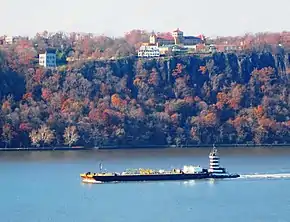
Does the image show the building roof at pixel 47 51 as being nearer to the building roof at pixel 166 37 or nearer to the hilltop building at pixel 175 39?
the hilltop building at pixel 175 39

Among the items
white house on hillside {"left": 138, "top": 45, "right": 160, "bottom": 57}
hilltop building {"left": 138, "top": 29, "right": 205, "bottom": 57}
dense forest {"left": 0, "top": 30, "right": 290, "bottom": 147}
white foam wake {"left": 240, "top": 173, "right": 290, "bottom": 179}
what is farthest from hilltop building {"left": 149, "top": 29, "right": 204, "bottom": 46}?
white foam wake {"left": 240, "top": 173, "right": 290, "bottom": 179}

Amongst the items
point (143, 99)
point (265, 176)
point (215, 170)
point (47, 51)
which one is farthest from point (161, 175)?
point (47, 51)

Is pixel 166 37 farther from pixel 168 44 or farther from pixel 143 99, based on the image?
pixel 143 99

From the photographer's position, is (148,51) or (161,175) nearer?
(161,175)

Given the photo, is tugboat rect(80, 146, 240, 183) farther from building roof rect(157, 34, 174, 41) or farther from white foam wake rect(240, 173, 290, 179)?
building roof rect(157, 34, 174, 41)

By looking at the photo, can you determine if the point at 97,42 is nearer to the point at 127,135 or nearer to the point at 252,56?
the point at 252,56

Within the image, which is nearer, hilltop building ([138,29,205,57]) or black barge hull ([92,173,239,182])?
black barge hull ([92,173,239,182])
